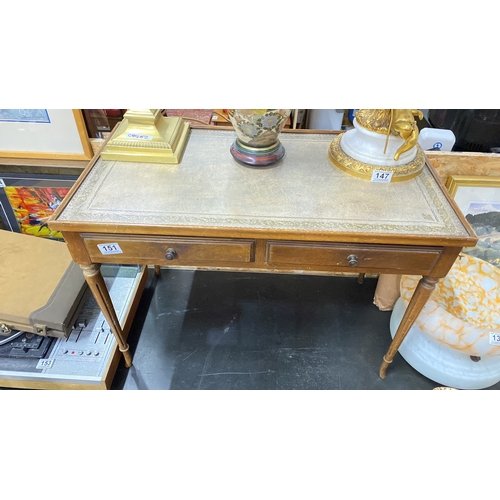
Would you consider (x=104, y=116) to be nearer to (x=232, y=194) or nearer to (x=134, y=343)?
(x=232, y=194)

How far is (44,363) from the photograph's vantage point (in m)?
1.33

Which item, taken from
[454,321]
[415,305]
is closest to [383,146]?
[415,305]

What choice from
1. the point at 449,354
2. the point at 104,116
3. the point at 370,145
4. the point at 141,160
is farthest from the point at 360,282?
the point at 104,116

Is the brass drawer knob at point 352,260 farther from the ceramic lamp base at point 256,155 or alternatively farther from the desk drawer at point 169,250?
the ceramic lamp base at point 256,155

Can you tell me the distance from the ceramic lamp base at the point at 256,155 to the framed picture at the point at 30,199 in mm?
807

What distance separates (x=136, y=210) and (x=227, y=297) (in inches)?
33.2

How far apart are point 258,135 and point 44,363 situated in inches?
43.5

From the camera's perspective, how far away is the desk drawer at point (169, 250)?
100 cm

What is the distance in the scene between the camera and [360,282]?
5.96ft

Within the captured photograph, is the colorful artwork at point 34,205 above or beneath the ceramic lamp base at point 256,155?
beneath

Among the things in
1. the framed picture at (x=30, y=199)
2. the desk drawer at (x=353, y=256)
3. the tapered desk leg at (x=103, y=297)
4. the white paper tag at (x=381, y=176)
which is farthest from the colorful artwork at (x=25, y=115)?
the white paper tag at (x=381, y=176)

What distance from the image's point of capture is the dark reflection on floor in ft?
4.77

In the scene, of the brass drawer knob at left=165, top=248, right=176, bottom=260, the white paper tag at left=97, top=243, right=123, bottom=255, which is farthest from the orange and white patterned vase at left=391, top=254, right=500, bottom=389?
the white paper tag at left=97, top=243, right=123, bottom=255
